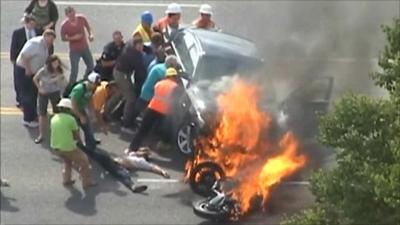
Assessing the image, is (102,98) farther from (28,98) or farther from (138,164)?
(138,164)

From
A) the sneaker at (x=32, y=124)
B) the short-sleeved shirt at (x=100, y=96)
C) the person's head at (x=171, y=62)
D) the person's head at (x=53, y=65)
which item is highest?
the person's head at (x=171, y=62)

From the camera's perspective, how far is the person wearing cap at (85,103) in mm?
14266

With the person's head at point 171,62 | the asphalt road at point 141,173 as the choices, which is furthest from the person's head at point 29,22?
the person's head at point 171,62

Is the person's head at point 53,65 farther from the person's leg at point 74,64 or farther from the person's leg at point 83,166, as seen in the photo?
the person's leg at point 74,64

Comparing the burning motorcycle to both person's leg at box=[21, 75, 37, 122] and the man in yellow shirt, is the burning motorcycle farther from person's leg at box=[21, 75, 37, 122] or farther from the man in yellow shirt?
person's leg at box=[21, 75, 37, 122]

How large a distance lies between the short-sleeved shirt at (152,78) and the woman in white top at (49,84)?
1120mm

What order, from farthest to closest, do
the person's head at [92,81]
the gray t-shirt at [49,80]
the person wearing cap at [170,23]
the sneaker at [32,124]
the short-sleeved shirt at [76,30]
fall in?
the person wearing cap at [170,23]
the short-sleeved shirt at [76,30]
the sneaker at [32,124]
the gray t-shirt at [49,80]
the person's head at [92,81]

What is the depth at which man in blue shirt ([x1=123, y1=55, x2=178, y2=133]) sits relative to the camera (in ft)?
48.3

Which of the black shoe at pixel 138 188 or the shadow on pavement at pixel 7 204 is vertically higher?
the black shoe at pixel 138 188

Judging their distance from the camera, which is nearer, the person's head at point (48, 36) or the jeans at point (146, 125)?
the jeans at point (146, 125)

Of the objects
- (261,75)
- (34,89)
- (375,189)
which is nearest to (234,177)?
(261,75)

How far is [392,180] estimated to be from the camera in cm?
818

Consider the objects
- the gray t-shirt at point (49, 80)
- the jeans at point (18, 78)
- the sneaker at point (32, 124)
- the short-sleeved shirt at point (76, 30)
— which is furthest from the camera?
the short-sleeved shirt at point (76, 30)

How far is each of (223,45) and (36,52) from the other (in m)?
2.64
